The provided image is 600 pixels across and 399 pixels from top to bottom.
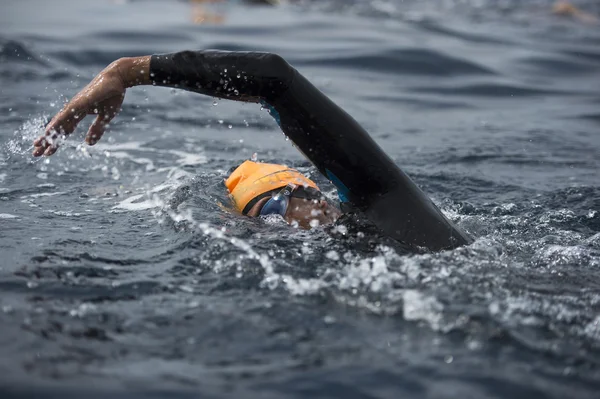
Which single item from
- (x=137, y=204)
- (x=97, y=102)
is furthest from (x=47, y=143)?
(x=137, y=204)

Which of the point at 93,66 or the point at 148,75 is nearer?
the point at 148,75

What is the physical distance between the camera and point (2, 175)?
554 centimetres

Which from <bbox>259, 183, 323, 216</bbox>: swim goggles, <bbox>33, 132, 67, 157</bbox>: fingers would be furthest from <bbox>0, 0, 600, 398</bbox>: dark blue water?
<bbox>33, 132, 67, 157</bbox>: fingers

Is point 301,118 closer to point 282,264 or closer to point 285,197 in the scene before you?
point 285,197

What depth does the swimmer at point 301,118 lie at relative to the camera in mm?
3957

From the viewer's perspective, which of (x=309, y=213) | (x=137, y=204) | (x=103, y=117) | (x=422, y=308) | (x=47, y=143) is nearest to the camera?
(x=422, y=308)

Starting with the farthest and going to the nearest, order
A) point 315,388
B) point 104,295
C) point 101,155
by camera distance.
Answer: point 101,155 < point 104,295 < point 315,388

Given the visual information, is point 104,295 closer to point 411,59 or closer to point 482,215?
point 482,215

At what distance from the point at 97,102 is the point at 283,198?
115 cm

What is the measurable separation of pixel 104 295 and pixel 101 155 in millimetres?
3067

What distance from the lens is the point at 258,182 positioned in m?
4.64

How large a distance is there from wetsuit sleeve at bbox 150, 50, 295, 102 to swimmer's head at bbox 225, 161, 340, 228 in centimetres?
67

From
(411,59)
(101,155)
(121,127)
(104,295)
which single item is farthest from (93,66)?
(104,295)

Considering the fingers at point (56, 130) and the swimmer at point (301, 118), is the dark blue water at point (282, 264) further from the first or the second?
the fingers at point (56, 130)
